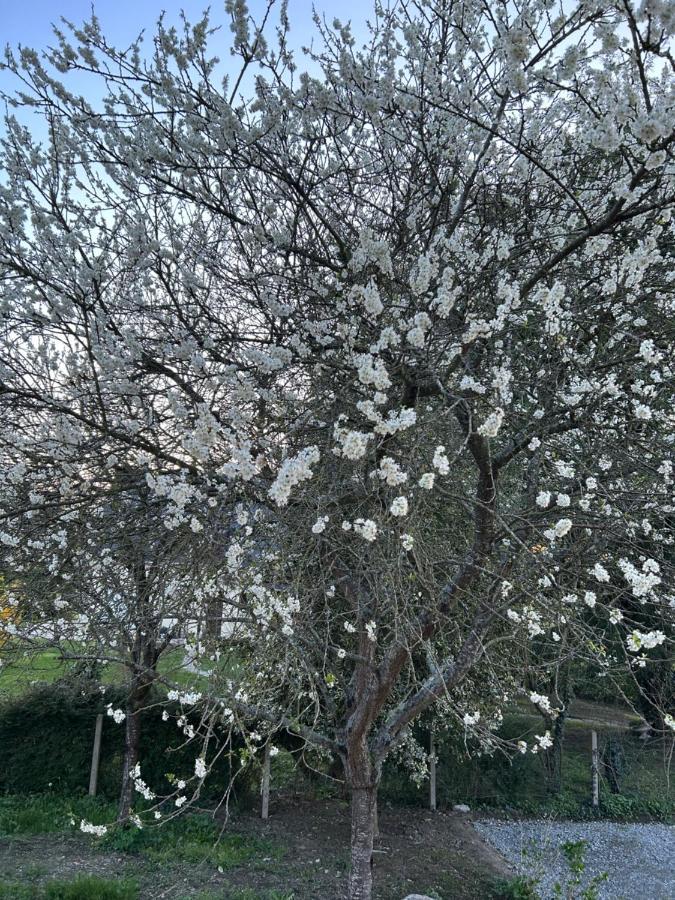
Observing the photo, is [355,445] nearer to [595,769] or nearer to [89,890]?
[89,890]

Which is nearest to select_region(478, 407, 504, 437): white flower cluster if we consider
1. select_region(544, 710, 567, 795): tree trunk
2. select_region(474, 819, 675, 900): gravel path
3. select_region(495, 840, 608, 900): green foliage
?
select_region(495, 840, 608, 900): green foliage

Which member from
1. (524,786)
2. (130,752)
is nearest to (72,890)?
(130,752)

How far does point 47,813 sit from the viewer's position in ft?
20.6

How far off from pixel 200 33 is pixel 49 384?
7.35ft

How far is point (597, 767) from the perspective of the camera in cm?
810

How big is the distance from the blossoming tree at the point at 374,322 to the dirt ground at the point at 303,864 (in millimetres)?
1176

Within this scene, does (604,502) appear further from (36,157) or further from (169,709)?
(169,709)

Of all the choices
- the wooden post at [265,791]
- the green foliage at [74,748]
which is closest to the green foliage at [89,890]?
the wooden post at [265,791]

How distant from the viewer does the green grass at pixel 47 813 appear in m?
5.95

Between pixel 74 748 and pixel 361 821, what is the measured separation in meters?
4.43

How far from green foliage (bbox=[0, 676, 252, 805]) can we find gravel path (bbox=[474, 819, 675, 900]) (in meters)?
3.08

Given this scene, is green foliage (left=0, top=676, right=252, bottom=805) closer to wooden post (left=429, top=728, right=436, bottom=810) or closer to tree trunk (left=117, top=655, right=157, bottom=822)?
tree trunk (left=117, top=655, right=157, bottom=822)

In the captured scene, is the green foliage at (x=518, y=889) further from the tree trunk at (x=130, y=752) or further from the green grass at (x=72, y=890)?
the tree trunk at (x=130, y=752)

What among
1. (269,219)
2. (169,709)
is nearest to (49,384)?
(269,219)
